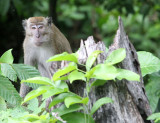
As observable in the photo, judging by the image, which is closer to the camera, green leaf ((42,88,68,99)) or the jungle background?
green leaf ((42,88,68,99))

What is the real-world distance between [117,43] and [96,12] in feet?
29.1

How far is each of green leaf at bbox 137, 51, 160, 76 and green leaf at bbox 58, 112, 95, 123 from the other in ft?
4.04

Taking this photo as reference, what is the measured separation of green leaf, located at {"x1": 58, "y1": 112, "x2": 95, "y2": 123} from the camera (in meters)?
2.80

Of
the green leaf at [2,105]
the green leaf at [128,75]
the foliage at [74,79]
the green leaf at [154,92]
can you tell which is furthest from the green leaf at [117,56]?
the green leaf at [154,92]

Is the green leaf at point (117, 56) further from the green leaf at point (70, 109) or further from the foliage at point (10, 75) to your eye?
the foliage at point (10, 75)

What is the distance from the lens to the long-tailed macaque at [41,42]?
20.3 ft

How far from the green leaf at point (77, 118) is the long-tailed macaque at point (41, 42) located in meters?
3.34

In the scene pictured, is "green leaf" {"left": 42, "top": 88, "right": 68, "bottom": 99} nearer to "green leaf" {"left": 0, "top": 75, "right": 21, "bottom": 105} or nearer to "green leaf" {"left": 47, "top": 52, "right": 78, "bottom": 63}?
"green leaf" {"left": 47, "top": 52, "right": 78, "bottom": 63}

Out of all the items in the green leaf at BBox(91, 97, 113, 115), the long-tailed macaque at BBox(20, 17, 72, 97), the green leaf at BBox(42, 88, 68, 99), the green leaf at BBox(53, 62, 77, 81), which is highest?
the long-tailed macaque at BBox(20, 17, 72, 97)

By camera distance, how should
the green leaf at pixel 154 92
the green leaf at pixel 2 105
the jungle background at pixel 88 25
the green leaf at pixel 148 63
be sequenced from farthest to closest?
the jungle background at pixel 88 25 < the green leaf at pixel 154 92 < the green leaf at pixel 148 63 < the green leaf at pixel 2 105

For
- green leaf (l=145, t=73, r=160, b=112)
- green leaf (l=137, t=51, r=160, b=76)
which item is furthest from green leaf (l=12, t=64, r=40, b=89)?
green leaf (l=145, t=73, r=160, b=112)

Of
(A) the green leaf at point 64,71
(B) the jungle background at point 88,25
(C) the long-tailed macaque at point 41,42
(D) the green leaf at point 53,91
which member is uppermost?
(B) the jungle background at point 88,25

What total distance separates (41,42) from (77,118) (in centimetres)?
350

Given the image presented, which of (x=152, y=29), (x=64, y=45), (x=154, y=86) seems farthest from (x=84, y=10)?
(x=154, y=86)
